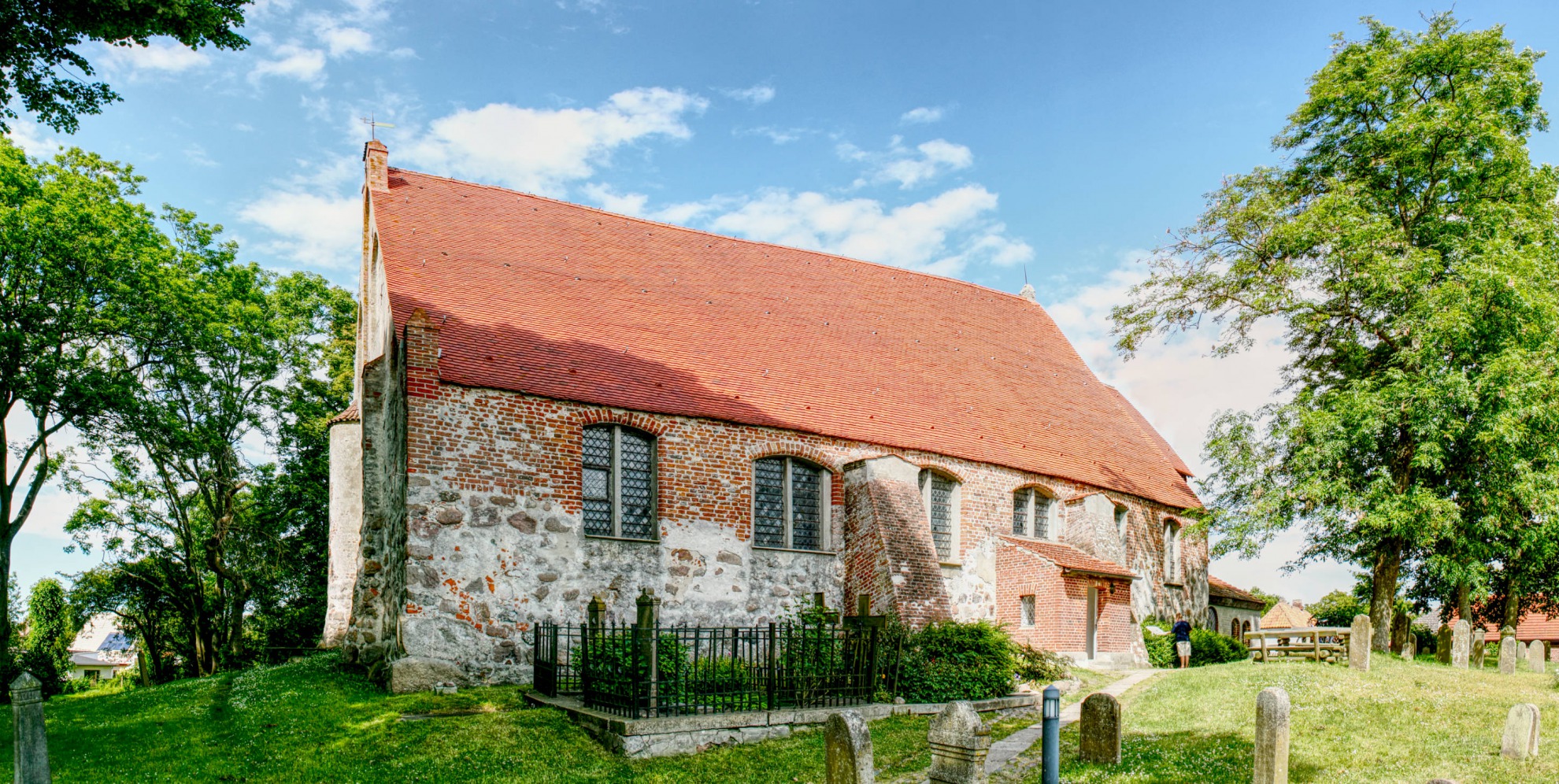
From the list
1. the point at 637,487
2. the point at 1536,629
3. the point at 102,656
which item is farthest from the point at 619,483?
the point at 102,656

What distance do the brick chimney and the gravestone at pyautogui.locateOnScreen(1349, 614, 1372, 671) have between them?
2002 centimetres

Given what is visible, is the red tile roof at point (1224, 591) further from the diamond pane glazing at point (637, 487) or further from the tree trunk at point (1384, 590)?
the diamond pane glazing at point (637, 487)

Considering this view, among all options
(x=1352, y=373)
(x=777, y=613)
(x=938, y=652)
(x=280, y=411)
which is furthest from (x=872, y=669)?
(x=280, y=411)

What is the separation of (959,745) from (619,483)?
32.1 feet

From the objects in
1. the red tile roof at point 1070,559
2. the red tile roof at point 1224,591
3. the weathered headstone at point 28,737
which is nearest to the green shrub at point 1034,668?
the red tile roof at point 1070,559

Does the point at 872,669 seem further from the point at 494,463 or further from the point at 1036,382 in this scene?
the point at 1036,382

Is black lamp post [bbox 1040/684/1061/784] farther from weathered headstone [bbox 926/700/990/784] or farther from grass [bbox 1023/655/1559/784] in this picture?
weathered headstone [bbox 926/700/990/784]

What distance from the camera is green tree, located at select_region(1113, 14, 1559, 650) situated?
2067 centimetres

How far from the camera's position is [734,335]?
21250 mm

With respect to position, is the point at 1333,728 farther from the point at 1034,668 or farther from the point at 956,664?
the point at 1034,668

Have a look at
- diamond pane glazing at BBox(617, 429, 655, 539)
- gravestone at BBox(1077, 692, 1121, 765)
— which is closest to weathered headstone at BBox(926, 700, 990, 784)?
gravestone at BBox(1077, 692, 1121, 765)

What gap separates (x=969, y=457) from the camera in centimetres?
2186

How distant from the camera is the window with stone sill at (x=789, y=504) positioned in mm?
19000

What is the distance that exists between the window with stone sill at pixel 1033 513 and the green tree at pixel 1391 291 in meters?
3.61
